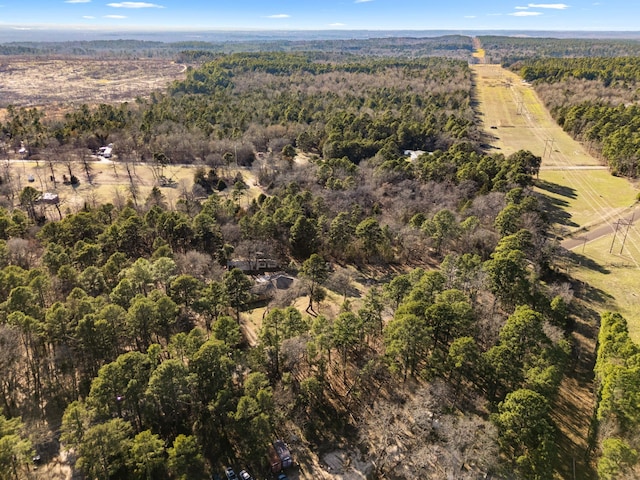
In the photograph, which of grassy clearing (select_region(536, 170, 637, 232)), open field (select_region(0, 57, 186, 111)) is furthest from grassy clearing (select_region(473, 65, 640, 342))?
open field (select_region(0, 57, 186, 111))

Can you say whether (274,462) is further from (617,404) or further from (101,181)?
(101,181)

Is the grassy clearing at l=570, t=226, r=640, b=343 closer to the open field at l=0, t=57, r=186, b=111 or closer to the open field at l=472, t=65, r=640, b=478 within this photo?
the open field at l=472, t=65, r=640, b=478

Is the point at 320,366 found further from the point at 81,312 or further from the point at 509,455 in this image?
the point at 81,312

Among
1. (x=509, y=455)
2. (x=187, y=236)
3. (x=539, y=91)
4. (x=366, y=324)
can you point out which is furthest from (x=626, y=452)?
(x=539, y=91)

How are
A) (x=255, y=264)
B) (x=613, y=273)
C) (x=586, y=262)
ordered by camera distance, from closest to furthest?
(x=613, y=273), (x=255, y=264), (x=586, y=262)

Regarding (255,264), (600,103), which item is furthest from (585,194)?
(255,264)

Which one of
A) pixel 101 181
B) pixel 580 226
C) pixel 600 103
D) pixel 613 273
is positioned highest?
pixel 600 103
